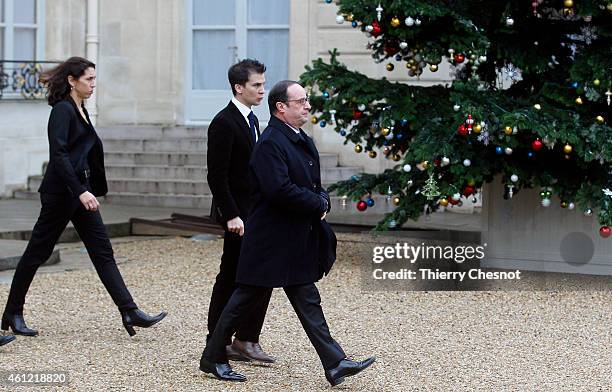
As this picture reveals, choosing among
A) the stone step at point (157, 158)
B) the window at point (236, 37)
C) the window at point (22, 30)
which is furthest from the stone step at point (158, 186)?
the window at point (22, 30)

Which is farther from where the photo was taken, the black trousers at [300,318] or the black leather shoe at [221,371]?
the black leather shoe at [221,371]

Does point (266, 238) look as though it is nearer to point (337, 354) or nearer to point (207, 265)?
point (337, 354)

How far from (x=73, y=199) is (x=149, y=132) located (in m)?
9.39

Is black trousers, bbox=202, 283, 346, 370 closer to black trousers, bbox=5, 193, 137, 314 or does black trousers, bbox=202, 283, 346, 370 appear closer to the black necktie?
the black necktie

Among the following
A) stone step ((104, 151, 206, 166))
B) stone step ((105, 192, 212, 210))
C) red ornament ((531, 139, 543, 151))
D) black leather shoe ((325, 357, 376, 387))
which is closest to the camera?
black leather shoe ((325, 357, 376, 387))

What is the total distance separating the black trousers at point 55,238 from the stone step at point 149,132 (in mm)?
9019

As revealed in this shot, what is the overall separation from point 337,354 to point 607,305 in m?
3.54

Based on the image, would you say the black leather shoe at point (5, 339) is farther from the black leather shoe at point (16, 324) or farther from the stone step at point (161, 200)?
the stone step at point (161, 200)

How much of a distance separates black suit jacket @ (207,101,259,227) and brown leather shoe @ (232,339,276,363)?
0.72 meters

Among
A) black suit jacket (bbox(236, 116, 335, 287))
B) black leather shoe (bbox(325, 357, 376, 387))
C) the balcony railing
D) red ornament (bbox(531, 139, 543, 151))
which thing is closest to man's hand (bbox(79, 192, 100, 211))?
black suit jacket (bbox(236, 116, 335, 287))

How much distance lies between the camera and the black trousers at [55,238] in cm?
788

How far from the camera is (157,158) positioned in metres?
16.5

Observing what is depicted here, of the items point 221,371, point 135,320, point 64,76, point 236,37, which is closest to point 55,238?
point 135,320

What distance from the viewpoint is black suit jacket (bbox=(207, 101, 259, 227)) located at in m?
7.16
